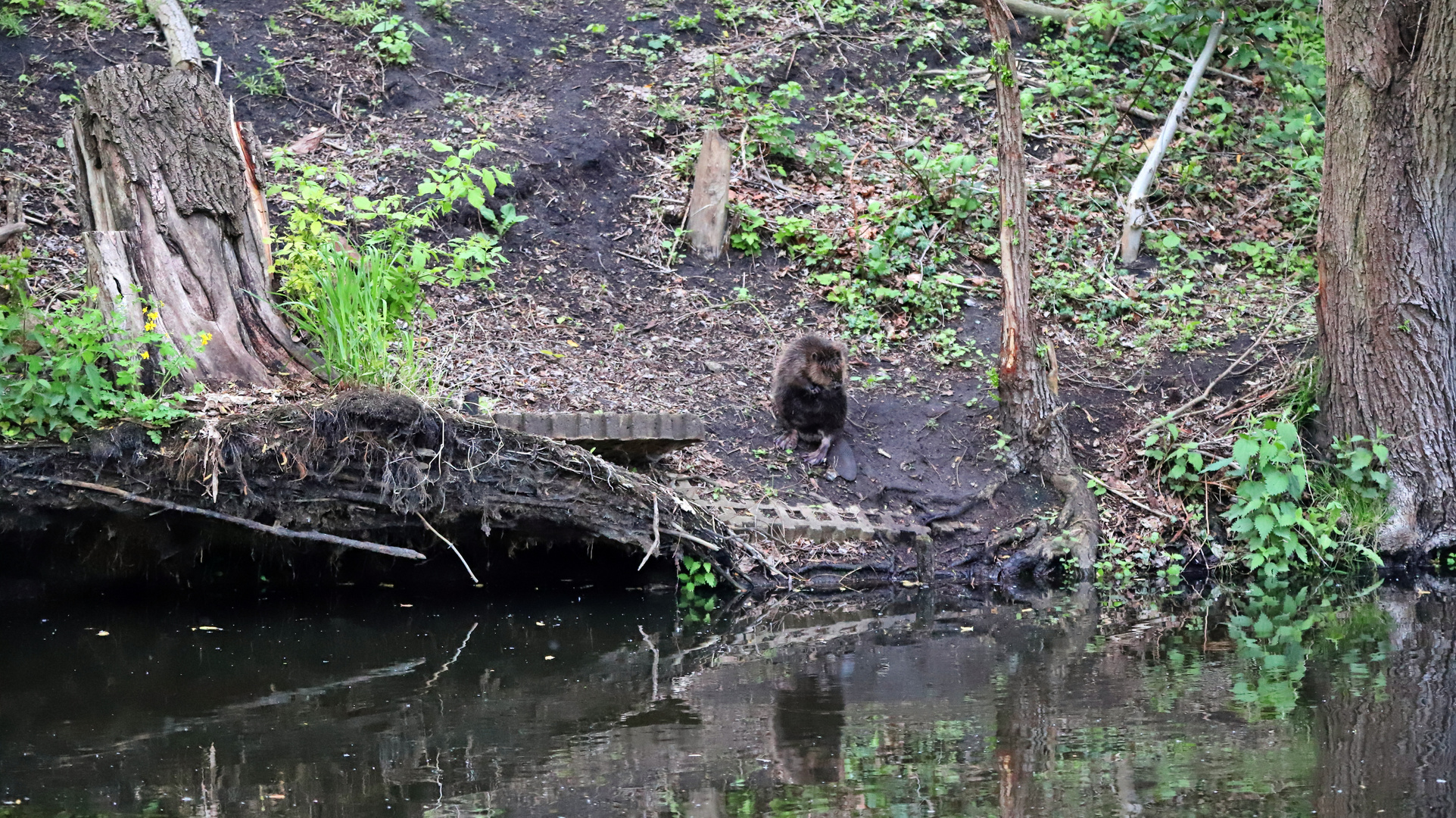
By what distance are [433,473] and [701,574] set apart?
186 cm

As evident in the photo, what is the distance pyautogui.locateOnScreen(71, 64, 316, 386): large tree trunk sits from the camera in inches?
264

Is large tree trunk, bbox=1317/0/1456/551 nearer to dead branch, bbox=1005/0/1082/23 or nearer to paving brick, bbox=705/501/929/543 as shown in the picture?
paving brick, bbox=705/501/929/543

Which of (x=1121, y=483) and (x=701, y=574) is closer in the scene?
(x=701, y=574)

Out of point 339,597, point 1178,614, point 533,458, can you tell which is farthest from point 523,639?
A: point 1178,614

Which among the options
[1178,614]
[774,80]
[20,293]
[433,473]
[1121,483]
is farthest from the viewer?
[774,80]

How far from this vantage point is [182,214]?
693 centimetres

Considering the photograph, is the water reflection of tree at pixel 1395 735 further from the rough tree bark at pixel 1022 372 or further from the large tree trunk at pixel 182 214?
the large tree trunk at pixel 182 214

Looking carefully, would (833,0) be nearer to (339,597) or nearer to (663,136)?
(663,136)

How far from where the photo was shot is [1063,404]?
8.49m

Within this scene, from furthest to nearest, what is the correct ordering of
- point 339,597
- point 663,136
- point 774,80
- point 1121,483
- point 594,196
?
point 774,80 → point 663,136 → point 594,196 → point 1121,483 → point 339,597

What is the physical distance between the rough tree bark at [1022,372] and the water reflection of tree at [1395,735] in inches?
86.1

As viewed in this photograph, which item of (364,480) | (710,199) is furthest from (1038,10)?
(364,480)

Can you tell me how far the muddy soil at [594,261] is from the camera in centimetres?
824

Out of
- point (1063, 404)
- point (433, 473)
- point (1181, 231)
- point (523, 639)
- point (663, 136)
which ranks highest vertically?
point (663, 136)
